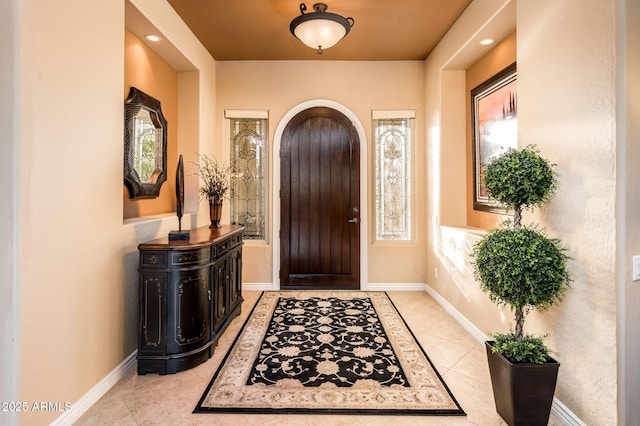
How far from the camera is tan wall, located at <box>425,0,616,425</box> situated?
5.49 ft

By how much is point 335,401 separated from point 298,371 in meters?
0.45

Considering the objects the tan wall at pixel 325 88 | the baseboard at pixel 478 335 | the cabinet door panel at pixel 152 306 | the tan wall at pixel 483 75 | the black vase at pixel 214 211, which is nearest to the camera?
the baseboard at pixel 478 335

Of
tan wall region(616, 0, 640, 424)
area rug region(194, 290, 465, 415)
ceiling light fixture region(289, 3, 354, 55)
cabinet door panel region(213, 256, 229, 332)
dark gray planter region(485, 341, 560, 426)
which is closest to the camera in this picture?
tan wall region(616, 0, 640, 424)

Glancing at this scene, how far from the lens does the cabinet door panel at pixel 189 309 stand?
8.20 feet

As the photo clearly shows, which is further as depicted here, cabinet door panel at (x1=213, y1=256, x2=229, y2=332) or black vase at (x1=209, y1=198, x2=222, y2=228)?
black vase at (x1=209, y1=198, x2=222, y2=228)

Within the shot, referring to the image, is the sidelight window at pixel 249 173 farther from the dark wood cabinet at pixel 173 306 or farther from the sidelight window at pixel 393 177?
the dark wood cabinet at pixel 173 306

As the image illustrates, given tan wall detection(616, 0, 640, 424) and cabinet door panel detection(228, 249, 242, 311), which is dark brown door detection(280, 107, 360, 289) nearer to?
cabinet door panel detection(228, 249, 242, 311)

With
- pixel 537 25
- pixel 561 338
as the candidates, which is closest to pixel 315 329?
pixel 561 338

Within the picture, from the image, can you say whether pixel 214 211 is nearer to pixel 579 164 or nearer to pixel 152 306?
pixel 152 306

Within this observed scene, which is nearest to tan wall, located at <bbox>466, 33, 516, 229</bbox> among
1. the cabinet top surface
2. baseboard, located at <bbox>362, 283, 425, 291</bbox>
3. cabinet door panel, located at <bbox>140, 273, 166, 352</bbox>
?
baseboard, located at <bbox>362, 283, 425, 291</bbox>

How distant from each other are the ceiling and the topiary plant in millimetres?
2134

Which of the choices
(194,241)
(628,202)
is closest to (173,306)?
(194,241)

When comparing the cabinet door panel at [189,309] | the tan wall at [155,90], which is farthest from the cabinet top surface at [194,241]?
the tan wall at [155,90]

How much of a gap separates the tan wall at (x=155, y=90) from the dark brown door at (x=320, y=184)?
1.40 metres
